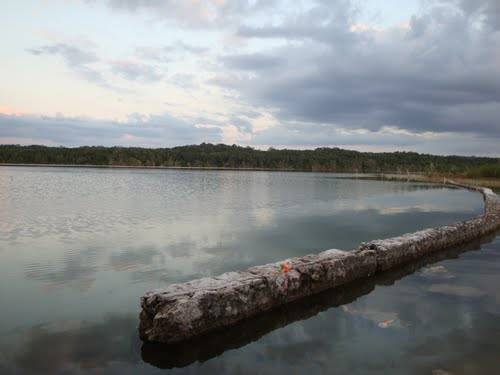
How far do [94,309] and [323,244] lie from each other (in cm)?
660

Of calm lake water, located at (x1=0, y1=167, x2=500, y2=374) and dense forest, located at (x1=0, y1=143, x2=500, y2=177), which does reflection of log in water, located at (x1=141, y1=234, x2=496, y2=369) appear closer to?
calm lake water, located at (x1=0, y1=167, x2=500, y2=374)

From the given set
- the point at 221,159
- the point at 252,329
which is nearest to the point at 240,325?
the point at 252,329

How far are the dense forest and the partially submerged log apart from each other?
11077 centimetres

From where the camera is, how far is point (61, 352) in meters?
4.60

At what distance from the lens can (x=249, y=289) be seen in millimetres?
5703

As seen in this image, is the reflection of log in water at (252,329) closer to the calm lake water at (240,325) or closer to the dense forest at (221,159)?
the calm lake water at (240,325)

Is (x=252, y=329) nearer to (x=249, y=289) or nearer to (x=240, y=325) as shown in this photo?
(x=240, y=325)

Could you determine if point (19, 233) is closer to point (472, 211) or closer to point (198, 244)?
point (198, 244)

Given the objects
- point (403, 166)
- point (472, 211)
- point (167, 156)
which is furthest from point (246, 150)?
point (472, 211)

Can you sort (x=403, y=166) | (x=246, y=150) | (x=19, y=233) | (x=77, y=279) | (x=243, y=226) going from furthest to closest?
(x=246, y=150) → (x=403, y=166) → (x=243, y=226) → (x=19, y=233) → (x=77, y=279)

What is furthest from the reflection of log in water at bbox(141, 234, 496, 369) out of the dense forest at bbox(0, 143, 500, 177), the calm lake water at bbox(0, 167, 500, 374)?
the dense forest at bbox(0, 143, 500, 177)

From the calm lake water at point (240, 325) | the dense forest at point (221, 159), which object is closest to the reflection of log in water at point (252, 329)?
the calm lake water at point (240, 325)

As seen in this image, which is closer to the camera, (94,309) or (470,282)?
(94,309)

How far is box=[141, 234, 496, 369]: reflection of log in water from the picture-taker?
4.61m
